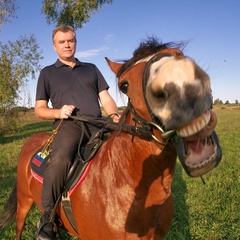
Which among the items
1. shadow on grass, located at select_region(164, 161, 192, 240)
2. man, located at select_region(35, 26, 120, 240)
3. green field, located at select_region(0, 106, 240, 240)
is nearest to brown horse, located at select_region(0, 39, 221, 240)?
man, located at select_region(35, 26, 120, 240)

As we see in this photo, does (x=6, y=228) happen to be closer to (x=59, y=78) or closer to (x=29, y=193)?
(x=29, y=193)

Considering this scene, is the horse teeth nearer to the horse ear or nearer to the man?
the horse ear

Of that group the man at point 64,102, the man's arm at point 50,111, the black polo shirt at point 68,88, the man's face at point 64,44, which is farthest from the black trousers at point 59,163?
the man's face at point 64,44

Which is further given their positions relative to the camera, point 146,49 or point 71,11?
point 71,11

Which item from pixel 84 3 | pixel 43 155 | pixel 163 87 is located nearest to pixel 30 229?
pixel 43 155

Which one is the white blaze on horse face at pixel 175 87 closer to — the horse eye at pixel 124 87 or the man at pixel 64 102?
the horse eye at pixel 124 87

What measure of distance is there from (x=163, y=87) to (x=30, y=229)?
468 centimetres

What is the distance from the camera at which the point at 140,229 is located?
2506mm

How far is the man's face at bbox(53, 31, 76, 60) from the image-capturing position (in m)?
3.68

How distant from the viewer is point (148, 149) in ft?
7.54

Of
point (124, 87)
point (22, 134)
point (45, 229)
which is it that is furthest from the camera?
point (22, 134)

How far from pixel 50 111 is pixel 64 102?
262mm

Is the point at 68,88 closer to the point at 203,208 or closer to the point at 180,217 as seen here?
the point at 180,217

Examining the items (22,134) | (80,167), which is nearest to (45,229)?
(80,167)
